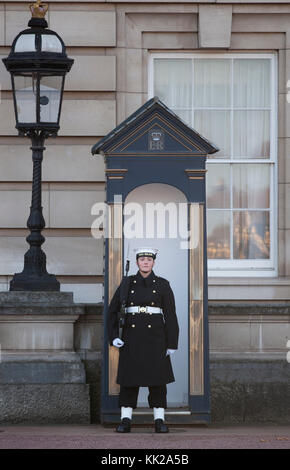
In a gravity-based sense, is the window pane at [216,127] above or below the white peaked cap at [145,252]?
above

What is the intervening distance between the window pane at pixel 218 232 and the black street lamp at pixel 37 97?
1.85 meters

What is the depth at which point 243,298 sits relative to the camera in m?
12.7

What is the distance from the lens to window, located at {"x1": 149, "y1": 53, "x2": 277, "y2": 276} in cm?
1302

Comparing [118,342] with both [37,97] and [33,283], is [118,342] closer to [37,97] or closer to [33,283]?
[33,283]

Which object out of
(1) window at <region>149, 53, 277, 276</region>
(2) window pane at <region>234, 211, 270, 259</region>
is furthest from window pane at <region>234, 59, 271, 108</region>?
(2) window pane at <region>234, 211, 270, 259</region>

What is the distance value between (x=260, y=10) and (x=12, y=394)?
178 inches

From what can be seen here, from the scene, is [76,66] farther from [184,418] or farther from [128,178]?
[184,418]

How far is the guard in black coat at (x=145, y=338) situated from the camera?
10938mm

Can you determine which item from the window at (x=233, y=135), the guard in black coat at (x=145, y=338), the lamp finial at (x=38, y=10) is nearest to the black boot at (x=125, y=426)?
the guard in black coat at (x=145, y=338)

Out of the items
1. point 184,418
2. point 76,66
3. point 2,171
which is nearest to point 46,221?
point 2,171

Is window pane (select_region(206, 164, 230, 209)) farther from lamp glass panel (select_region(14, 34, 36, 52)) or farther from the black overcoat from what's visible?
lamp glass panel (select_region(14, 34, 36, 52))

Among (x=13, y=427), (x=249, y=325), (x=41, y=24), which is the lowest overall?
(x=13, y=427)

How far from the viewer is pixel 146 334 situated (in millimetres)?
10969

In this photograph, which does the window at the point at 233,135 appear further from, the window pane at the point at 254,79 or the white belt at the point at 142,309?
the white belt at the point at 142,309
